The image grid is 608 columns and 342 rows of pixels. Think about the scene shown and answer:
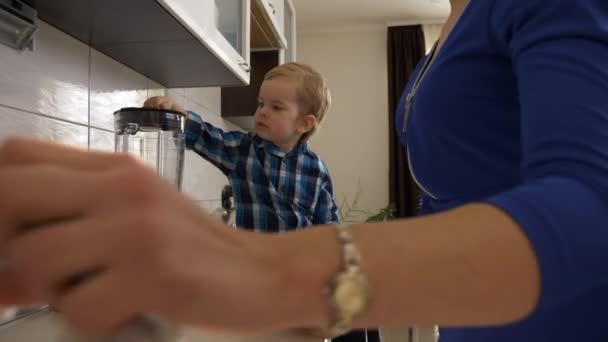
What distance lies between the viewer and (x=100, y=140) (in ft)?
3.75

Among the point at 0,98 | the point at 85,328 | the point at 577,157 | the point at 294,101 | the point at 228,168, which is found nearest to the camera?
the point at 85,328

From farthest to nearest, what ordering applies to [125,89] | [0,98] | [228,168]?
[228,168], [125,89], [0,98]

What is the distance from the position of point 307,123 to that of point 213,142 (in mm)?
348

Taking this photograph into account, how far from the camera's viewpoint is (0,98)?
2.68 feet

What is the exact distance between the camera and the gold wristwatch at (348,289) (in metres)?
0.21

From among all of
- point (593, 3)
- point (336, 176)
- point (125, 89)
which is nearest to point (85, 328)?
point (593, 3)

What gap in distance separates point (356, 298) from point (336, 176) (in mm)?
3520

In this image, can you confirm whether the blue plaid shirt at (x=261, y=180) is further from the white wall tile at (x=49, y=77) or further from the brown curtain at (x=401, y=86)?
the brown curtain at (x=401, y=86)

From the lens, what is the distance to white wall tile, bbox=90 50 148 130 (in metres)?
1.12

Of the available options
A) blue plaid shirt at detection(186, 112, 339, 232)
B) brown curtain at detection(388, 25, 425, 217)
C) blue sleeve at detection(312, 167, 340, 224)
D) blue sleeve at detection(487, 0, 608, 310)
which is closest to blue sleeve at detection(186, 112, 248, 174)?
blue plaid shirt at detection(186, 112, 339, 232)

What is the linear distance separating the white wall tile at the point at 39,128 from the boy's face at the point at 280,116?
55 centimetres

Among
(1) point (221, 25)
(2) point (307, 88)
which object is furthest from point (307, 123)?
(1) point (221, 25)

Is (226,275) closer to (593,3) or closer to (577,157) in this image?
(577,157)

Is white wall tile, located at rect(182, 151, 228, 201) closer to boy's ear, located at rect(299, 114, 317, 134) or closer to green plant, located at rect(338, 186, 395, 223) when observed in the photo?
boy's ear, located at rect(299, 114, 317, 134)
